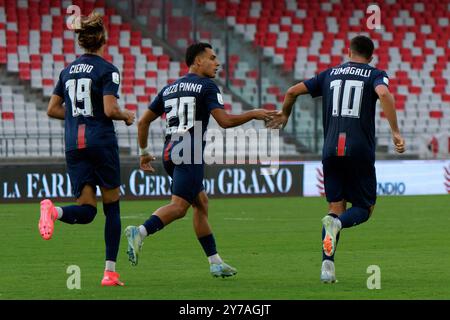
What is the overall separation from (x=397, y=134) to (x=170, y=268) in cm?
285

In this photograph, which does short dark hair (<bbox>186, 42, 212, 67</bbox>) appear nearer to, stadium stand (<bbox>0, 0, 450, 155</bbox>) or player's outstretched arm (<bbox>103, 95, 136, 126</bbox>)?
player's outstretched arm (<bbox>103, 95, 136, 126</bbox>)

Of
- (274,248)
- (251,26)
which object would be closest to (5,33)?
(251,26)

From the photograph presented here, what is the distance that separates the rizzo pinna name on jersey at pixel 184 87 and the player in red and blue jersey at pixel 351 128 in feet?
2.69

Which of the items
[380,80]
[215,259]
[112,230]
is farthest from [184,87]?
[380,80]

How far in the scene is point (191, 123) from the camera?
10.6 m

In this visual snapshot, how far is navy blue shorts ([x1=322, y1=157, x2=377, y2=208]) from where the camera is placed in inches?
413

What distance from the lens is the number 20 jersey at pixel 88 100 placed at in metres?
9.91

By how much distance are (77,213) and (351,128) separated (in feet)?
8.33

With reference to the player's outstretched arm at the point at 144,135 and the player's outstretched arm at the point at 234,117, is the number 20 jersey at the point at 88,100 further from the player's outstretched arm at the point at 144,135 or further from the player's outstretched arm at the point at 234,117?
the player's outstretched arm at the point at 234,117

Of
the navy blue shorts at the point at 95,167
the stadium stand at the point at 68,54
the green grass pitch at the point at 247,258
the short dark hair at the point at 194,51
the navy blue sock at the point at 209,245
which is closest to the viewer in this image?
the green grass pitch at the point at 247,258

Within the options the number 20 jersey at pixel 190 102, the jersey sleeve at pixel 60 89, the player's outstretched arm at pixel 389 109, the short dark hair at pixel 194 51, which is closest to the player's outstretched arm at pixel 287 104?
the number 20 jersey at pixel 190 102

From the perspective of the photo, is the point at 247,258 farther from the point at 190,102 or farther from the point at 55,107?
the point at 55,107

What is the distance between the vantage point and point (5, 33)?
29891 mm

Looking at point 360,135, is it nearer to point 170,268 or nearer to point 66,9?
point 170,268
